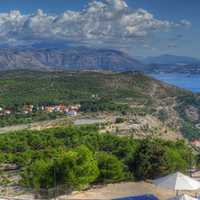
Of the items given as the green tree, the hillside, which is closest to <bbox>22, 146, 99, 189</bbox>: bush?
the green tree

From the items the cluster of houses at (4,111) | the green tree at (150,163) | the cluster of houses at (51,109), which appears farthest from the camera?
the cluster of houses at (51,109)

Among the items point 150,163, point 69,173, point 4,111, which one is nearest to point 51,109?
point 4,111

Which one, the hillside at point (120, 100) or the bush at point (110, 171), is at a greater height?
the bush at point (110, 171)

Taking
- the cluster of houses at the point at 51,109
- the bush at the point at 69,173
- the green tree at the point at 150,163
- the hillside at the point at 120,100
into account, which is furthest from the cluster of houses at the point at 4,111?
the bush at the point at 69,173

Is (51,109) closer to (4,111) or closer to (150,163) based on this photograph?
(4,111)

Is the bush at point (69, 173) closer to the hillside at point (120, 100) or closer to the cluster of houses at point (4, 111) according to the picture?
the hillside at point (120, 100)

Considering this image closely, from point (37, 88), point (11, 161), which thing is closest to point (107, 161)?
point (11, 161)

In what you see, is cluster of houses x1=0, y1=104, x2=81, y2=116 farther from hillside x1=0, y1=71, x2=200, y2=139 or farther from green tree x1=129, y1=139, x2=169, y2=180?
green tree x1=129, y1=139, x2=169, y2=180

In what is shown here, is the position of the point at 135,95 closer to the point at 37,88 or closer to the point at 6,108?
the point at 37,88
